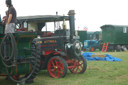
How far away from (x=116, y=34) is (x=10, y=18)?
56.6 feet

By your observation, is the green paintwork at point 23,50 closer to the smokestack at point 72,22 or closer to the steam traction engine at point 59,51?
the steam traction engine at point 59,51

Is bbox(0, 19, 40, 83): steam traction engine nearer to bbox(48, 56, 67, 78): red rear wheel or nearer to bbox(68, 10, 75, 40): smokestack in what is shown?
bbox(48, 56, 67, 78): red rear wheel

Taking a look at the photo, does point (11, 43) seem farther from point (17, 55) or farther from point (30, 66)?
point (30, 66)

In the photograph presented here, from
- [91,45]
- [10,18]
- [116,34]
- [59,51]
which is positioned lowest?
[91,45]

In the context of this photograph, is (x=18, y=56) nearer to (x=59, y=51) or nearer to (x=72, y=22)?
(x=59, y=51)

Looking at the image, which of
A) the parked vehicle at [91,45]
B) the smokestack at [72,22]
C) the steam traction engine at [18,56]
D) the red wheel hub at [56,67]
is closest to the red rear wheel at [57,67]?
the red wheel hub at [56,67]

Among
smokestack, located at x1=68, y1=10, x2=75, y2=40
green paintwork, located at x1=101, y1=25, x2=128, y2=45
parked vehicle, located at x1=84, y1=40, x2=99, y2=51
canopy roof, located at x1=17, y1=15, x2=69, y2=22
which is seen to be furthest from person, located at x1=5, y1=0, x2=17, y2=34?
green paintwork, located at x1=101, y1=25, x2=128, y2=45

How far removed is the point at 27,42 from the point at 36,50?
0.95ft

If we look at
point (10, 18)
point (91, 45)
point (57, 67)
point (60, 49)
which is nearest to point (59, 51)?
point (60, 49)

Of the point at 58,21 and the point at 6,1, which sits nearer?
the point at 6,1

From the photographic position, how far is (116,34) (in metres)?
21.0

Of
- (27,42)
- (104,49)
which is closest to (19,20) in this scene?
(27,42)

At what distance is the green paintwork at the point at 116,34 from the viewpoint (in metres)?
21.0

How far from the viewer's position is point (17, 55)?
4.86 metres
